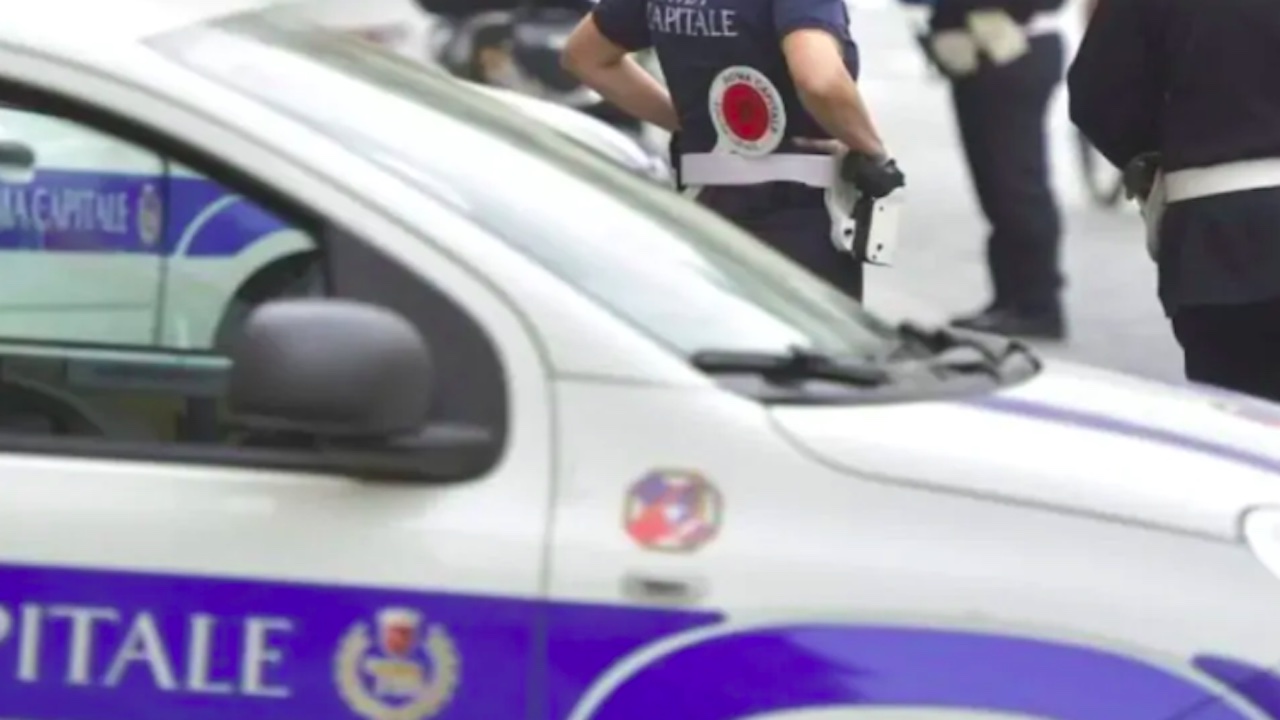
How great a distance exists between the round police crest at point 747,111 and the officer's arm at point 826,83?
4.4 inches

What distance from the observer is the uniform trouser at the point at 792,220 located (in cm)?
591

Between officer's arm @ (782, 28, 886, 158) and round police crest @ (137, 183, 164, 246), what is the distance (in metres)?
2.33

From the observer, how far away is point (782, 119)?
595 cm

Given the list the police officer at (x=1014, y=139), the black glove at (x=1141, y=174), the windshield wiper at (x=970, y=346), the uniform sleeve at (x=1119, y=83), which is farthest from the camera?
the police officer at (x=1014, y=139)

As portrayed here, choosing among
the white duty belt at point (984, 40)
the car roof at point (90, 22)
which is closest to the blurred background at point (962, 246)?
the white duty belt at point (984, 40)

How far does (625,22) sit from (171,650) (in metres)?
3.30

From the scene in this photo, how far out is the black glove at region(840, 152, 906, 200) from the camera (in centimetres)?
582

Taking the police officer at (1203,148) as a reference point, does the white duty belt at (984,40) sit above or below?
above

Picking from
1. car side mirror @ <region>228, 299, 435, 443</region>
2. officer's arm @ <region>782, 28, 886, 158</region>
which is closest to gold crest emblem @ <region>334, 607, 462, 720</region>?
car side mirror @ <region>228, 299, 435, 443</region>

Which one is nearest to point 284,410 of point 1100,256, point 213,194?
point 213,194

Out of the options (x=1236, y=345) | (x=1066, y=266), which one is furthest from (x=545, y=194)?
(x=1066, y=266)

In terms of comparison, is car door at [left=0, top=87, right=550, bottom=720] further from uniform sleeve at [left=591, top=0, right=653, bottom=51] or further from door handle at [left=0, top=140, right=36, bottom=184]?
uniform sleeve at [left=591, top=0, right=653, bottom=51]

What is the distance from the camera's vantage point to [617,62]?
21.2 ft

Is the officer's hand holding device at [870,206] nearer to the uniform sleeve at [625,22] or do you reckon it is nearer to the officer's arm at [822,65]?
the officer's arm at [822,65]
